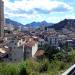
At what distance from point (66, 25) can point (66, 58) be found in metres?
122

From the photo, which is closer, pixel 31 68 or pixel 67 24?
pixel 31 68

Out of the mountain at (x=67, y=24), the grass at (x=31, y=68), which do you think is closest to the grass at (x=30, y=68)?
the grass at (x=31, y=68)

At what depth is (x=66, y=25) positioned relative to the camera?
130 m

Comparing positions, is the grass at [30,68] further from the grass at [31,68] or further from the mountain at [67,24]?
the mountain at [67,24]

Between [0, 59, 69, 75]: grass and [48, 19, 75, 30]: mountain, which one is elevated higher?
[48, 19, 75, 30]: mountain

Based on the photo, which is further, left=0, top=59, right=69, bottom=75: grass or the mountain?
the mountain

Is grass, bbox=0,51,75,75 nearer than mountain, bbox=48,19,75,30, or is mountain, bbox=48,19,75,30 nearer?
grass, bbox=0,51,75,75

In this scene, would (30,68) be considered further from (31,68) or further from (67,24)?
(67,24)

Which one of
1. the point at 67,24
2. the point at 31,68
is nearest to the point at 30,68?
the point at 31,68

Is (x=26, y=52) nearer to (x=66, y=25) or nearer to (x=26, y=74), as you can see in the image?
(x=26, y=74)

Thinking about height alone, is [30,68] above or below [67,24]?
below

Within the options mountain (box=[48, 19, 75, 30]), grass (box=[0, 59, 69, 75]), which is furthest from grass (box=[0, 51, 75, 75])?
mountain (box=[48, 19, 75, 30])

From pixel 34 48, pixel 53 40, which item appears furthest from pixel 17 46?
pixel 53 40

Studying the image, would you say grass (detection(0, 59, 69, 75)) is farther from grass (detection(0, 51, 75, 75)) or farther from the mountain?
the mountain
